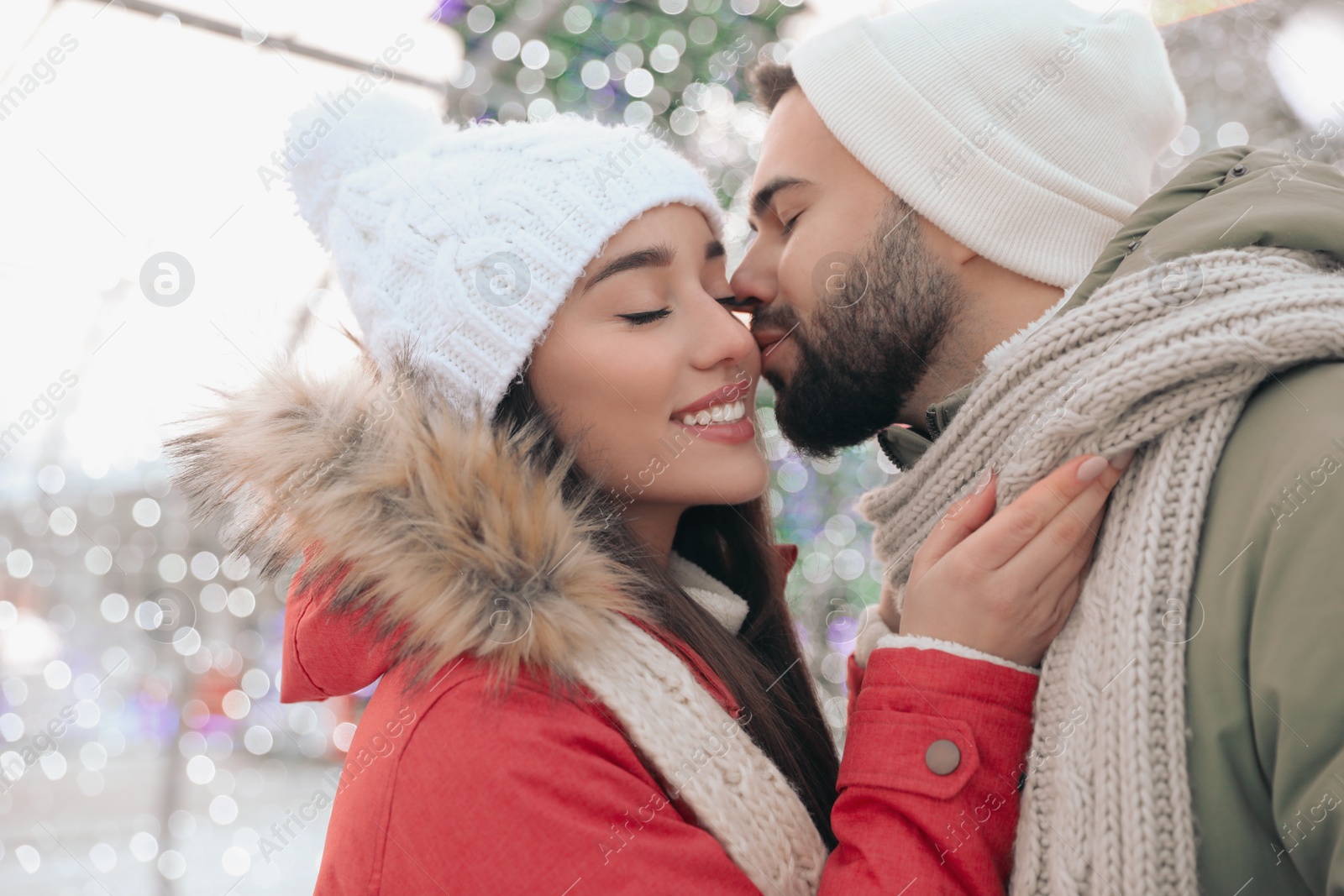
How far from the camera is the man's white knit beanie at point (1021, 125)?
4.75 ft

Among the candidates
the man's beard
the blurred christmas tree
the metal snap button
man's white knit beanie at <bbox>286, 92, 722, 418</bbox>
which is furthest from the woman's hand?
the blurred christmas tree

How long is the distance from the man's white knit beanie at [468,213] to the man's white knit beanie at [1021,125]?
372 mm

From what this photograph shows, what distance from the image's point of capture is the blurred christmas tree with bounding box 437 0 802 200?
8.16ft

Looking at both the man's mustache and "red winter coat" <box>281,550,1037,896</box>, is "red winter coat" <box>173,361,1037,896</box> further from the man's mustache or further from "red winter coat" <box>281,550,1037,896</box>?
the man's mustache

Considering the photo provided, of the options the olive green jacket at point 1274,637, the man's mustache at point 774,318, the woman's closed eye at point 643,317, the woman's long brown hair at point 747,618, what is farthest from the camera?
the man's mustache at point 774,318

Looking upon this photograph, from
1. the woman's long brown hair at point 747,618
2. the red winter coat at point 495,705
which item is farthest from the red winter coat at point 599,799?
the woman's long brown hair at point 747,618

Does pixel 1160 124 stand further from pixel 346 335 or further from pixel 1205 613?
pixel 346 335

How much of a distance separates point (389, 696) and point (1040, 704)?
27.8 inches

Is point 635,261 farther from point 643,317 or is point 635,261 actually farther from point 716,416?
point 716,416

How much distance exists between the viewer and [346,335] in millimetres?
1395

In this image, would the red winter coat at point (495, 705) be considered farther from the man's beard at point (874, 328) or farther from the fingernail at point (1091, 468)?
the man's beard at point (874, 328)

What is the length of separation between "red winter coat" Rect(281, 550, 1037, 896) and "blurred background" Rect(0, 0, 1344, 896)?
3.16 feet

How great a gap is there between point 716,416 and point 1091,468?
1.82 ft

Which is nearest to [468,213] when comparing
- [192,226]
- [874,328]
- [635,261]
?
[635,261]
